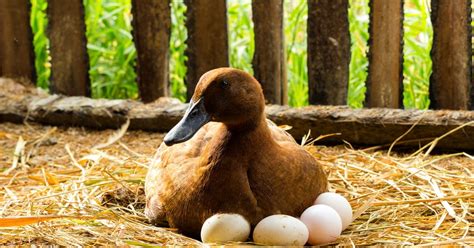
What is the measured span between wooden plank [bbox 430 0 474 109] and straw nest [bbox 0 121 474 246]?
14.7 inches

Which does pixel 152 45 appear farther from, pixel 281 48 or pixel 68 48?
pixel 281 48

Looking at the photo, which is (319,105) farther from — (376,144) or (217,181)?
(217,181)

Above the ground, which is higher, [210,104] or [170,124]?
[210,104]

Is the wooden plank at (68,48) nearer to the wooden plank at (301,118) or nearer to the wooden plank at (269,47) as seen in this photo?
the wooden plank at (301,118)

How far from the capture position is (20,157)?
4.02 metres

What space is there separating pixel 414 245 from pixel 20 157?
7.04 feet

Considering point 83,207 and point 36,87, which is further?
point 36,87

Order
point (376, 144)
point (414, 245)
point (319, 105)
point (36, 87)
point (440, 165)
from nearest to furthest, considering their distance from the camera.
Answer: point (414, 245) → point (440, 165) → point (376, 144) → point (319, 105) → point (36, 87)

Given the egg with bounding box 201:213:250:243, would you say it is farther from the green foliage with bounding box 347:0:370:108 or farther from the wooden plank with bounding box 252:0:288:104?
the green foliage with bounding box 347:0:370:108

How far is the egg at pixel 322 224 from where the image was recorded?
8.57 feet

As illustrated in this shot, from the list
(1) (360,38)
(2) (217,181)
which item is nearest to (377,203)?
(2) (217,181)

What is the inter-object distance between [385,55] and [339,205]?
5.03 ft

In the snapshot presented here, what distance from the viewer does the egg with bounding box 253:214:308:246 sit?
8.36ft

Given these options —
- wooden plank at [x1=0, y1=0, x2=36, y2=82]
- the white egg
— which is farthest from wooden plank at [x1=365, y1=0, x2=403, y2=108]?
wooden plank at [x1=0, y1=0, x2=36, y2=82]
